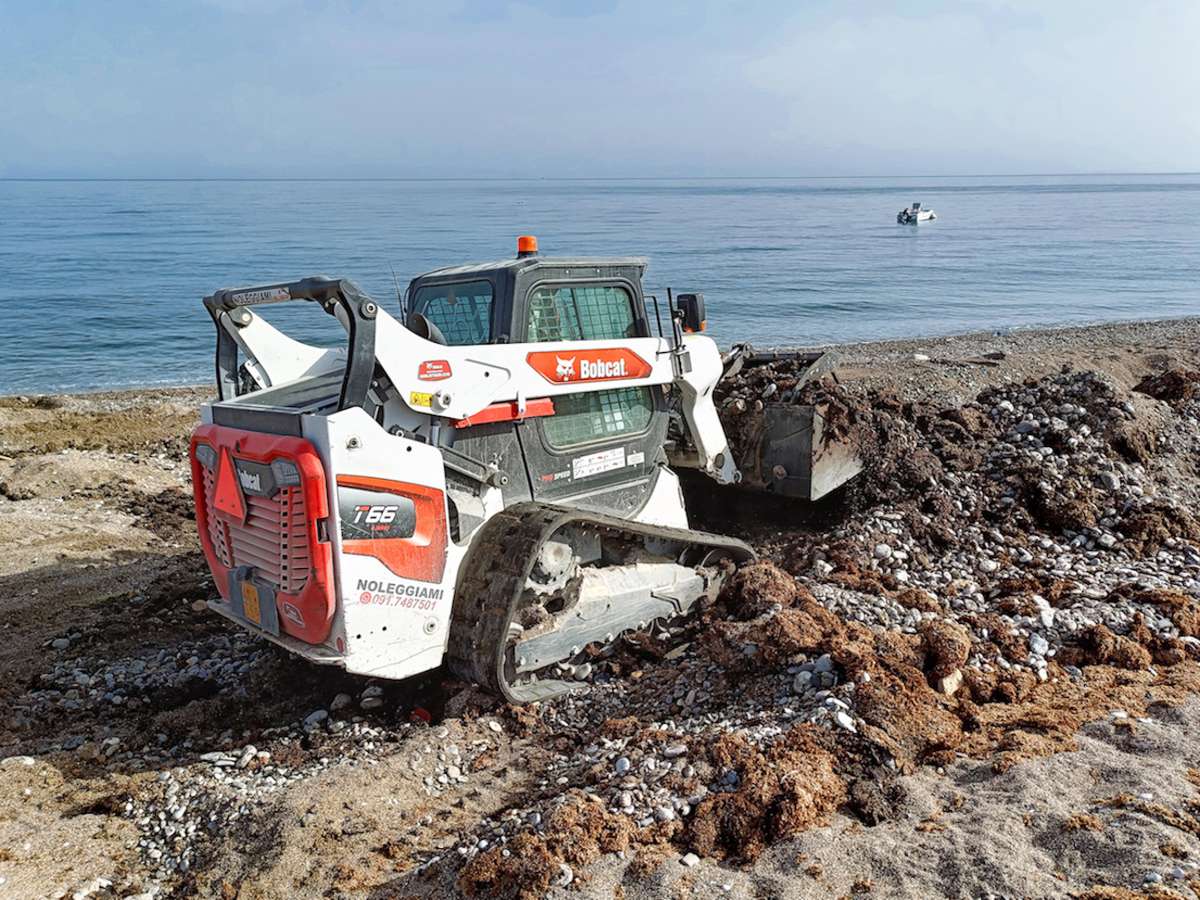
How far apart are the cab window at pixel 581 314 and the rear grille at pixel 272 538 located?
1.74 metres

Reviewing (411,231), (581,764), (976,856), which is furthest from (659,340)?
(411,231)

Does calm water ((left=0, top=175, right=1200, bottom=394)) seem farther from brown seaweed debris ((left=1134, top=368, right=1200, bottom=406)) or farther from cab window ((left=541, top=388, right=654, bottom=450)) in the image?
cab window ((left=541, top=388, right=654, bottom=450))

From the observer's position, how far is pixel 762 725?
16.1 ft

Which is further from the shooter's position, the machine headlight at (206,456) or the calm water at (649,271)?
the calm water at (649,271)

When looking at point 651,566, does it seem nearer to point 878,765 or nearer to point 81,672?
point 878,765

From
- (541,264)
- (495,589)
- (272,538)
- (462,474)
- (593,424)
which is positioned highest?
(541,264)

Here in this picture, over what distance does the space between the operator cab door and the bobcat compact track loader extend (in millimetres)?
12

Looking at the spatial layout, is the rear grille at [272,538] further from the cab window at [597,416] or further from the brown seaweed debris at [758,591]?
the brown seaweed debris at [758,591]

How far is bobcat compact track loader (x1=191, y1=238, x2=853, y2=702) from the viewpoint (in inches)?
188

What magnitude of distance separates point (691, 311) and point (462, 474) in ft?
6.50

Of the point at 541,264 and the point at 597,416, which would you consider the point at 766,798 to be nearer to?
the point at 597,416

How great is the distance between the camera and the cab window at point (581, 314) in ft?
19.2

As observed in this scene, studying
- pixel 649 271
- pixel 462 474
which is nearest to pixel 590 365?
pixel 462 474

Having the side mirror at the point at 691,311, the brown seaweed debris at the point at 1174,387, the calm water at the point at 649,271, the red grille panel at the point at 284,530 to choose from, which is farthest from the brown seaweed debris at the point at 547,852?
the calm water at the point at 649,271
